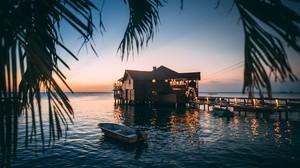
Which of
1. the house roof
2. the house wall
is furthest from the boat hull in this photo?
→ the house wall

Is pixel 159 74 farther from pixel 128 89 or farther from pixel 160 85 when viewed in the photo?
pixel 128 89

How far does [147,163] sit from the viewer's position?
46.9 feet

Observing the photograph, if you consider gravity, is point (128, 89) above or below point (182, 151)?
above

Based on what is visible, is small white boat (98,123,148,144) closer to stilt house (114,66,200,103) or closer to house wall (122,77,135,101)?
stilt house (114,66,200,103)

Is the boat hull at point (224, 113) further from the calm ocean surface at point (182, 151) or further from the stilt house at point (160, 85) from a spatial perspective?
the stilt house at point (160, 85)

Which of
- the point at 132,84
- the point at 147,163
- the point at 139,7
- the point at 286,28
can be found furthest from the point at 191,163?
the point at 132,84

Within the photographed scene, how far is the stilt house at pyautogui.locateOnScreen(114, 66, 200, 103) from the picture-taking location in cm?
4975

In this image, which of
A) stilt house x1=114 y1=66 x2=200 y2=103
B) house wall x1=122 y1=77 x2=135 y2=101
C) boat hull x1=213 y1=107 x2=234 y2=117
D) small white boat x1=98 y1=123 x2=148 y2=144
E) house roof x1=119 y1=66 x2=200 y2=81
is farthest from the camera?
house wall x1=122 y1=77 x2=135 y2=101

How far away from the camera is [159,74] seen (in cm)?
5612

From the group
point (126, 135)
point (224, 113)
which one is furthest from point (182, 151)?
point (224, 113)

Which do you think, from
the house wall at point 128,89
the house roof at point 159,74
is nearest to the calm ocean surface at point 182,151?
the house roof at point 159,74

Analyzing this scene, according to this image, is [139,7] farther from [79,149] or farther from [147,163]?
[79,149]

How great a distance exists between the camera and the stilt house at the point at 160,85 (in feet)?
163

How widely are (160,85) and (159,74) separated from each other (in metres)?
3.55
